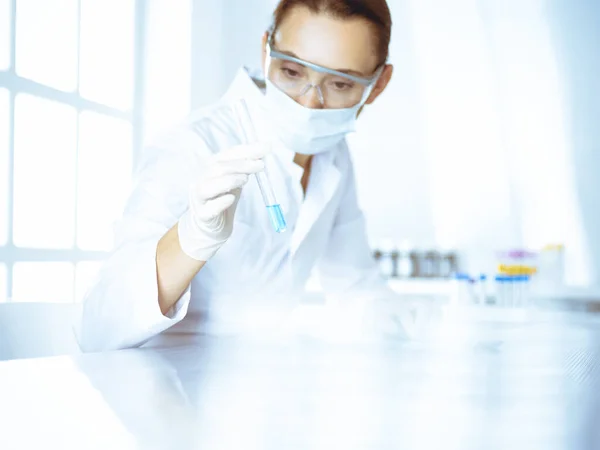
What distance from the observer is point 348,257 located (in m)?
1.71

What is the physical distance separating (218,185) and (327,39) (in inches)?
17.9

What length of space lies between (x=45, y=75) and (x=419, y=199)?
2005mm

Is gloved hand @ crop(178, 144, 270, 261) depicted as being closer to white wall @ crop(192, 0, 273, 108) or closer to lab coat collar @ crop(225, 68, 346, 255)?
lab coat collar @ crop(225, 68, 346, 255)

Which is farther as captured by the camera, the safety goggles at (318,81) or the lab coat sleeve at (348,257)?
the lab coat sleeve at (348,257)

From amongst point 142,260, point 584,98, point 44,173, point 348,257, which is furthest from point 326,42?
point 584,98

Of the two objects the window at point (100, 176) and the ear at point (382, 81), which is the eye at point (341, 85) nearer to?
the ear at point (382, 81)

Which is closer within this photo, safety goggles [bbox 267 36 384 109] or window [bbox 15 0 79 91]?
safety goggles [bbox 267 36 384 109]

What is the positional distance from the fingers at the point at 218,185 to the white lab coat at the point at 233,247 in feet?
0.43

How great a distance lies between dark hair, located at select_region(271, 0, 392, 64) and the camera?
48.7 inches

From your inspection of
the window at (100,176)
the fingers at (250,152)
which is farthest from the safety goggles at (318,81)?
the window at (100,176)

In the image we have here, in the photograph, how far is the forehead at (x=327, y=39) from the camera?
121cm

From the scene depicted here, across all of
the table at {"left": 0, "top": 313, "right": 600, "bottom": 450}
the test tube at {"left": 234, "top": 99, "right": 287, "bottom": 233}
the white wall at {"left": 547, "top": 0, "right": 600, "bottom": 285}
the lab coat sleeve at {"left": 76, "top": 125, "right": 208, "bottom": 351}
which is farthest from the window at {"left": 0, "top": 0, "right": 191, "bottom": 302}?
the white wall at {"left": 547, "top": 0, "right": 600, "bottom": 285}

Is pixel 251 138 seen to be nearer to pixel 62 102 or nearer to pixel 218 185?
pixel 218 185

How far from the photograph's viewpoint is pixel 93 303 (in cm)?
99
